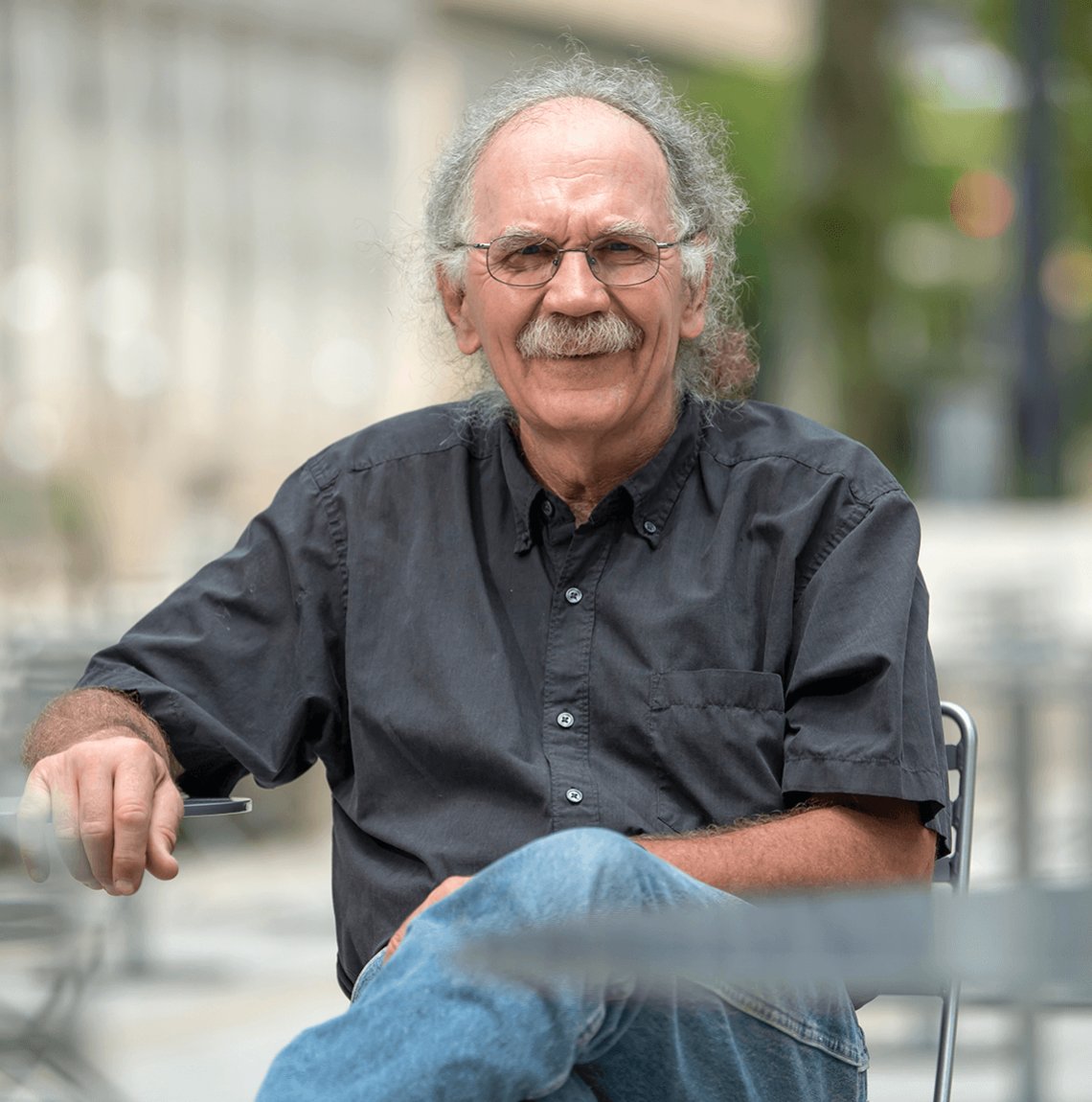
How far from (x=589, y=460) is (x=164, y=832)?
2.10ft

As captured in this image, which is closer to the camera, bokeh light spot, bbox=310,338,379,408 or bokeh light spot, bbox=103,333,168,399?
bokeh light spot, bbox=103,333,168,399

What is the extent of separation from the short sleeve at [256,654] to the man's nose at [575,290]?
0.38 metres

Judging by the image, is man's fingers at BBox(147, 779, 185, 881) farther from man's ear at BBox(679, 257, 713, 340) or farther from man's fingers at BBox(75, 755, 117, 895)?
man's ear at BBox(679, 257, 713, 340)

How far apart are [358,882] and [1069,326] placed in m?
8.32

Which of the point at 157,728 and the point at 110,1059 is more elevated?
the point at 157,728

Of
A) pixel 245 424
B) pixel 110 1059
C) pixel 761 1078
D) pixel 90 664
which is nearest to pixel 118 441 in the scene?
pixel 245 424

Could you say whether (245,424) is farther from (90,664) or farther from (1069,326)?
(90,664)

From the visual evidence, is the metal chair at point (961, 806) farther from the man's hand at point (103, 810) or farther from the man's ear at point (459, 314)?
the man's hand at point (103, 810)

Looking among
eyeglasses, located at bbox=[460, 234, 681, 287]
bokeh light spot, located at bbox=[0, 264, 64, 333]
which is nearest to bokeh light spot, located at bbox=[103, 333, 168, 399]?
bokeh light spot, located at bbox=[0, 264, 64, 333]

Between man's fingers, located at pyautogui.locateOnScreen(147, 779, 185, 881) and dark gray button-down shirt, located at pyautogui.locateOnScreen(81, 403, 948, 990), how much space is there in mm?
156

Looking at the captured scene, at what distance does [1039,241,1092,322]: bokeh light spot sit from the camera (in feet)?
28.5

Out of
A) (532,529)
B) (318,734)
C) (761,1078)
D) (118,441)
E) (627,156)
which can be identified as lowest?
(118,441)

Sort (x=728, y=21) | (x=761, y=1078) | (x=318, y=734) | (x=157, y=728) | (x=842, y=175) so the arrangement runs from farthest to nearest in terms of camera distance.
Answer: (x=728, y=21), (x=842, y=175), (x=318, y=734), (x=157, y=728), (x=761, y=1078)

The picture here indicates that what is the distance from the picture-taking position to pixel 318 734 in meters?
1.98
